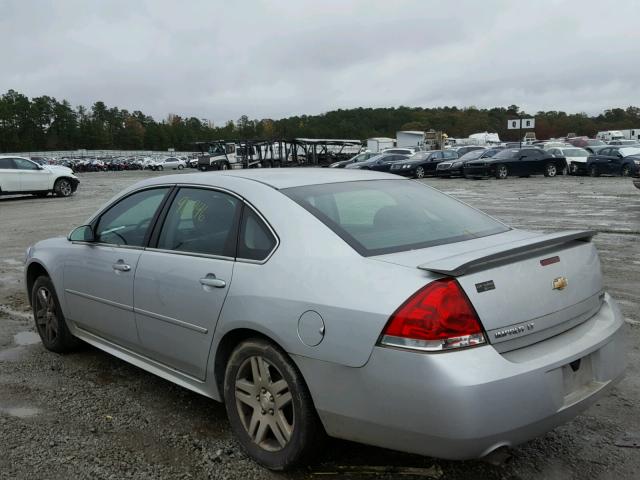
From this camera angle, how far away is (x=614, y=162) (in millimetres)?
Result: 28797

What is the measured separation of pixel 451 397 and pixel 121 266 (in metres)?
2.39

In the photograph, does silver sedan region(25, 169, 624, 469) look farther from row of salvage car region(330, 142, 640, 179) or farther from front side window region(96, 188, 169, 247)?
row of salvage car region(330, 142, 640, 179)

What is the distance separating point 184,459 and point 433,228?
1815 millimetres

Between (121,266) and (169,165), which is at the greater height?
(121,266)

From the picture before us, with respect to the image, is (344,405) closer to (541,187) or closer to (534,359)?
(534,359)

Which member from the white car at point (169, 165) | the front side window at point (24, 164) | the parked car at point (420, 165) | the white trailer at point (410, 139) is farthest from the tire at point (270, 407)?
the white trailer at point (410, 139)

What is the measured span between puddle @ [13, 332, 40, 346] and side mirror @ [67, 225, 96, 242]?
1.30 meters

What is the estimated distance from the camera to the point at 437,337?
243 centimetres

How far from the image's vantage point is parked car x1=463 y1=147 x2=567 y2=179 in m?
29.3

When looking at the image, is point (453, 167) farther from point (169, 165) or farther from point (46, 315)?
point (169, 165)

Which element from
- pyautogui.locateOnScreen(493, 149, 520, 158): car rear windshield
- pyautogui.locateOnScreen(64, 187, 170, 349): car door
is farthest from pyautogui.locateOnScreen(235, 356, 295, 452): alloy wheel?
pyautogui.locateOnScreen(493, 149, 520, 158): car rear windshield

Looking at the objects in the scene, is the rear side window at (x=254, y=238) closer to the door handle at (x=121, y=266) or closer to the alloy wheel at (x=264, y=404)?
the alloy wheel at (x=264, y=404)

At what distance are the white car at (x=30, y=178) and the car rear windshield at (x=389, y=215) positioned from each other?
21.3m

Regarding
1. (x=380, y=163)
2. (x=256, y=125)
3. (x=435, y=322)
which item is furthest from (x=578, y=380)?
(x=256, y=125)
